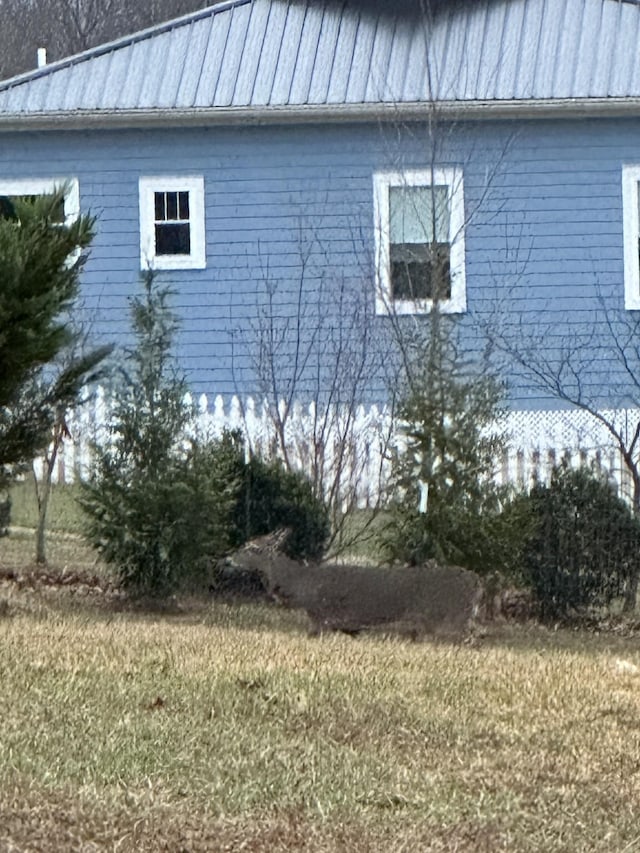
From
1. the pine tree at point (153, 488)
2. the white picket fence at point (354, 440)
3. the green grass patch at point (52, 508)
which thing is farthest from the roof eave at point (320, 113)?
the pine tree at point (153, 488)

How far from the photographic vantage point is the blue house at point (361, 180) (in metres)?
17.3

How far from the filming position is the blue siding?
57.3 ft

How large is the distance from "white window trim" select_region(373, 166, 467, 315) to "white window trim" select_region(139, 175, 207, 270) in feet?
6.52

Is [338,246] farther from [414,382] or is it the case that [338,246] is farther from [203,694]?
[203,694]

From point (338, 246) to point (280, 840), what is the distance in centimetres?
1304

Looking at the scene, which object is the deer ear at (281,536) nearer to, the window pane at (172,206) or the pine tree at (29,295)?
the pine tree at (29,295)

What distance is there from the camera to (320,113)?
17422mm

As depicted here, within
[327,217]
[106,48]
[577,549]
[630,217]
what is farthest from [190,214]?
[577,549]

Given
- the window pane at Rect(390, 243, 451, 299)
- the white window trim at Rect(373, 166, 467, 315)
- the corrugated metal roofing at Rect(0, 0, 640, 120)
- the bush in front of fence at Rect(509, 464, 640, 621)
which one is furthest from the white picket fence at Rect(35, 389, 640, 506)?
the corrugated metal roofing at Rect(0, 0, 640, 120)

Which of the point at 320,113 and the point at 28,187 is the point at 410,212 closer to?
the point at 320,113

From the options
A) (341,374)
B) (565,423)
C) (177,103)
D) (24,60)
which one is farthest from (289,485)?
(24,60)

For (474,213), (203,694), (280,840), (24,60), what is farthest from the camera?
(24,60)

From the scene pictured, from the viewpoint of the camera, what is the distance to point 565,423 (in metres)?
16.9

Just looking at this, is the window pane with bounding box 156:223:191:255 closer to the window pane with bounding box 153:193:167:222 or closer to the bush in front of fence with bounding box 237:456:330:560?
the window pane with bounding box 153:193:167:222
